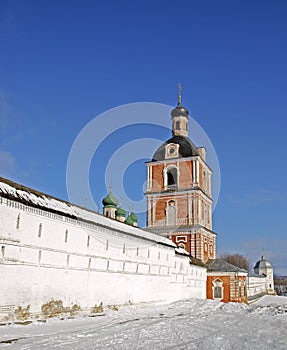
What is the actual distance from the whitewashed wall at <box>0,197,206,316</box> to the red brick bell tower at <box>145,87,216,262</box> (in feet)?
34.4

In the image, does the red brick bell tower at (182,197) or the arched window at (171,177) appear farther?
the arched window at (171,177)

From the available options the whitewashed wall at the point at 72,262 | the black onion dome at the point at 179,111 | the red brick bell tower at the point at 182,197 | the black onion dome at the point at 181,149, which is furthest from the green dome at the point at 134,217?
the whitewashed wall at the point at 72,262

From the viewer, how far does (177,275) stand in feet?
72.9

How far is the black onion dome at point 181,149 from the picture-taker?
106 ft

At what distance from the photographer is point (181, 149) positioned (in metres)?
32.9

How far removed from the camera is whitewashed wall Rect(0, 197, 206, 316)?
10.3 meters

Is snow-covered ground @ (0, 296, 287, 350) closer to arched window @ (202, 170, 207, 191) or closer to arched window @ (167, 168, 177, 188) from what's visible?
arched window @ (167, 168, 177, 188)

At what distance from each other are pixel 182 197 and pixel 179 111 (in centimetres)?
907

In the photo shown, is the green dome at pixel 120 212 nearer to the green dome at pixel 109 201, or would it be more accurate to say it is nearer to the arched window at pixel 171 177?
the green dome at pixel 109 201

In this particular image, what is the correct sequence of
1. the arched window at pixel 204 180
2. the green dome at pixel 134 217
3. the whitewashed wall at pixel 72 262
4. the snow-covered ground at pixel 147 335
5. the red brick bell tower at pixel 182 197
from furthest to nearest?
the green dome at pixel 134 217, the arched window at pixel 204 180, the red brick bell tower at pixel 182 197, the whitewashed wall at pixel 72 262, the snow-covered ground at pixel 147 335

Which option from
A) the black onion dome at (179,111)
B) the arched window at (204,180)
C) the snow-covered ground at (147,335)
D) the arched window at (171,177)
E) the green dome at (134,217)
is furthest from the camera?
the green dome at (134,217)

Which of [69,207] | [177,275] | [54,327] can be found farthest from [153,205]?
[54,327]

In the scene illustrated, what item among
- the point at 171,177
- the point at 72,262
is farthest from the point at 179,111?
the point at 72,262

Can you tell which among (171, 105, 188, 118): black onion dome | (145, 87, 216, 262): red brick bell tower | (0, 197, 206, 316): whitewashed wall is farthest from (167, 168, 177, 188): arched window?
(0, 197, 206, 316): whitewashed wall
